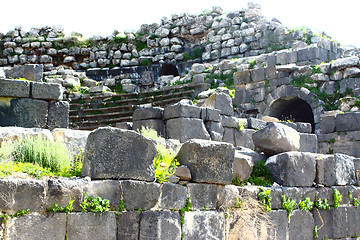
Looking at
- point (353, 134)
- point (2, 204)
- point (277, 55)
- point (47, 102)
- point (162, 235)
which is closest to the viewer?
point (2, 204)

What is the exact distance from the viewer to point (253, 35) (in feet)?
78.2

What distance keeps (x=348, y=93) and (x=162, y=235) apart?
12457mm

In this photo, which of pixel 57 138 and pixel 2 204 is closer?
pixel 2 204

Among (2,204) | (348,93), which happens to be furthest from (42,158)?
(348,93)

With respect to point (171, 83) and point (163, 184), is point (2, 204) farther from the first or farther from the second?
point (171, 83)

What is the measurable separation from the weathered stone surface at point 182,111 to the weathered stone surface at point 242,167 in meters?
3.18

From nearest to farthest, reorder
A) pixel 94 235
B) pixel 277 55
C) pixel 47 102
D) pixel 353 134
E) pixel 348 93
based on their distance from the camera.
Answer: pixel 94 235 < pixel 47 102 < pixel 353 134 < pixel 348 93 < pixel 277 55

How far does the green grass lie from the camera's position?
5035mm

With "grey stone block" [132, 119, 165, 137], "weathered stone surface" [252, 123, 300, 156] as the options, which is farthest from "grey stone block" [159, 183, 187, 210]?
"grey stone block" [132, 119, 165, 137]

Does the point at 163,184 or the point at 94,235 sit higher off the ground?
the point at 163,184

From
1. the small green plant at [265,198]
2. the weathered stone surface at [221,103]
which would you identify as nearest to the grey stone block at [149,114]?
the weathered stone surface at [221,103]

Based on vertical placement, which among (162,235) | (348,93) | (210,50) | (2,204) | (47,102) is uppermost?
(210,50)

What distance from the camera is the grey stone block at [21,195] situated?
172 inches

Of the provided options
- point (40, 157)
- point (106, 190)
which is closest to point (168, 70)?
point (40, 157)
